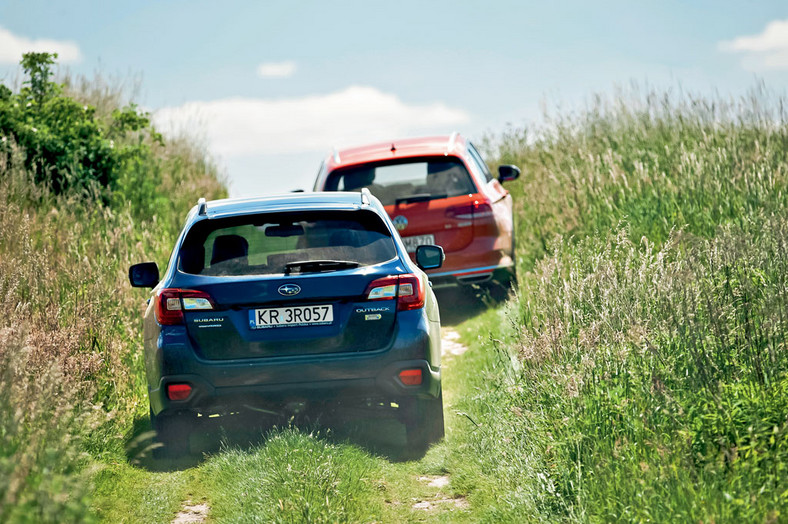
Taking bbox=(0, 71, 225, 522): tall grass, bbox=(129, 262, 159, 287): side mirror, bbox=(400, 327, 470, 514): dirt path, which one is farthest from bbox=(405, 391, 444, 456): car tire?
bbox=(129, 262, 159, 287): side mirror

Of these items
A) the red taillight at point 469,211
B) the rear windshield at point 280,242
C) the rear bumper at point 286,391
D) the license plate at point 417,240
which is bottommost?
the rear bumper at point 286,391

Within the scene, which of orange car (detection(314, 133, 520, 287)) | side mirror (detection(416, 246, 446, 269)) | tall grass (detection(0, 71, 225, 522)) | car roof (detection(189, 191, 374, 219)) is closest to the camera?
tall grass (detection(0, 71, 225, 522))

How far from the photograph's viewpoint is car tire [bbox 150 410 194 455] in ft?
22.3

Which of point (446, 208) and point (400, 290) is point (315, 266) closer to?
point (400, 290)

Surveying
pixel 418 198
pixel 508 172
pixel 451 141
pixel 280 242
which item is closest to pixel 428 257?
pixel 280 242

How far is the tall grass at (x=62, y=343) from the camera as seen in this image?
4223 millimetres

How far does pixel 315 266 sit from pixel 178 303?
0.95m

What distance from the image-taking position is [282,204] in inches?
279

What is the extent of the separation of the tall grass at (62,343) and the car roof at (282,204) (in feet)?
5.07

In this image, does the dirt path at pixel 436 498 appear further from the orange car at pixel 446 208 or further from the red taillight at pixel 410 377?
the orange car at pixel 446 208

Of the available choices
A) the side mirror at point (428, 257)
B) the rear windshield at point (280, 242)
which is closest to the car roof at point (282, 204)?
the rear windshield at point (280, 242)

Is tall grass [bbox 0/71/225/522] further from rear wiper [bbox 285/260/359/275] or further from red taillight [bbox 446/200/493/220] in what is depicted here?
red taillight [bbox 446/200/493/220]

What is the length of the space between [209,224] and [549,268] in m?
3.18

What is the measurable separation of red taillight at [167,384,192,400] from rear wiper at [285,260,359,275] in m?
1.05
